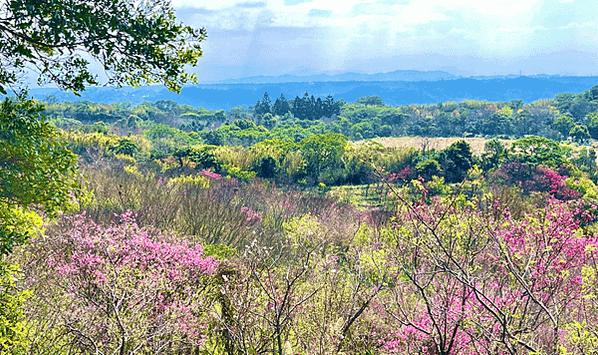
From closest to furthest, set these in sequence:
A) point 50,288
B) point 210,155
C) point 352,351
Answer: point 352,351
point 50,288
point 210,155

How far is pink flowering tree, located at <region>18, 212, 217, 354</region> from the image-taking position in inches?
252

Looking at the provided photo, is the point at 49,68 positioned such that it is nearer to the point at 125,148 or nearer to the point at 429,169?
the point at 429,169

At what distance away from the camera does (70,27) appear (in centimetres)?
506

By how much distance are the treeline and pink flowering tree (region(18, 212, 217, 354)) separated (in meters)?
49.1

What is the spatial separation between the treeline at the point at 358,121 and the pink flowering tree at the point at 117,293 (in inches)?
1932

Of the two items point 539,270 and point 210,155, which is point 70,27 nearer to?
point 539,270

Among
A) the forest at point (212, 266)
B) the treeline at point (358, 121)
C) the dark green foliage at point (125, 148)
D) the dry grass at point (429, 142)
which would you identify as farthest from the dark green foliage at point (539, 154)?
the dark green foliage at point (125, 148)

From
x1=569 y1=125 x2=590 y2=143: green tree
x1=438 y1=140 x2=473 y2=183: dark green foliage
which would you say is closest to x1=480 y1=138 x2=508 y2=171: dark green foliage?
x1=438 y1=140 x2=473 y2=183: dark green foliage

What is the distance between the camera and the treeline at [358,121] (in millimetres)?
65062

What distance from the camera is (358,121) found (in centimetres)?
8769

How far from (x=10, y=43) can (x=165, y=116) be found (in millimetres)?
94838

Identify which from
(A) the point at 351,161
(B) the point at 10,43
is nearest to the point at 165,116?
(A) the point at 351,161

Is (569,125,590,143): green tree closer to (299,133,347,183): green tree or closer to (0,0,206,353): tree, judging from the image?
(299,133,347,183): green tree

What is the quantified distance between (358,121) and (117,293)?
8258 cm
